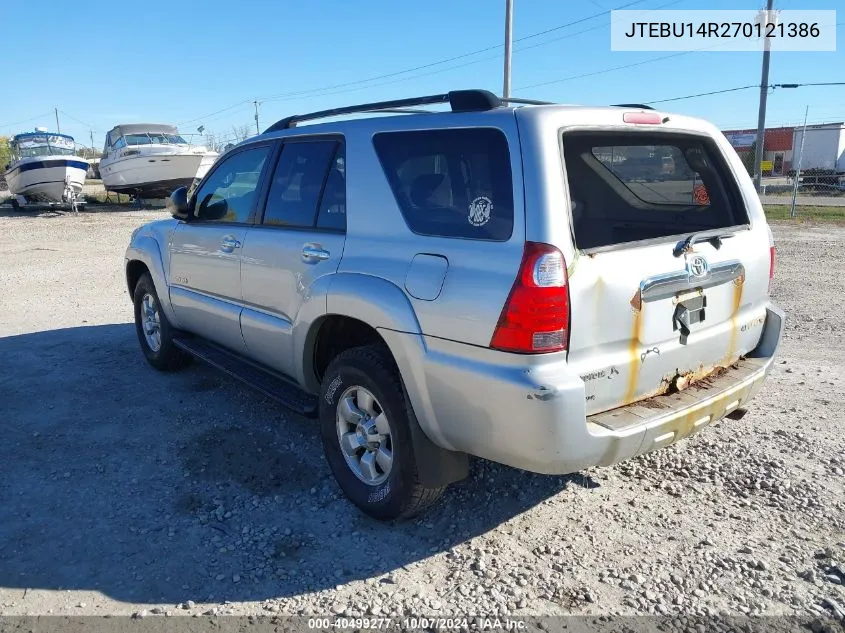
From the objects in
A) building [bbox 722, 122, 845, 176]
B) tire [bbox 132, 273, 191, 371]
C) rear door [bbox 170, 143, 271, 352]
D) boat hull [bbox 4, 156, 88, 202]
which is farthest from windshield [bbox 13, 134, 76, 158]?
building [bbox 722, 122, 845, 176]

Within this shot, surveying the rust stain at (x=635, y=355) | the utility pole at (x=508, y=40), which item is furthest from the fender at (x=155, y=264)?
the utility pole at (x=508, y=40)

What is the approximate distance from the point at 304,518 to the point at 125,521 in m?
0.91

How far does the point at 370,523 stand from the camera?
3.45 m

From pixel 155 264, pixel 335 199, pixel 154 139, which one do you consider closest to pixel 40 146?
pixel 154 139

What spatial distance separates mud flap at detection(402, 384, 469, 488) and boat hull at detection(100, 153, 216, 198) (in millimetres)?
23560

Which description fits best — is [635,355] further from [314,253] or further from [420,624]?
[314,253]

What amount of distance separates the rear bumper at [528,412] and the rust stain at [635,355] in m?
0.11

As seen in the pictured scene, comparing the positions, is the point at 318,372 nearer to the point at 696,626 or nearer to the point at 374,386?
the point at 374,386

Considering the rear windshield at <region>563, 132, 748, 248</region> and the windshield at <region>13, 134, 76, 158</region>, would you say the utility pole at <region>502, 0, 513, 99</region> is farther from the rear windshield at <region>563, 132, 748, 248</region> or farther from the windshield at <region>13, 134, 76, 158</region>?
the windshield at <region>13, 134, 76, 158</region>

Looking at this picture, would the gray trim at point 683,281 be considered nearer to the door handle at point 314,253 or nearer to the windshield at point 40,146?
the door handle at point 314,253

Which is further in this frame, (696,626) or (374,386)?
(374,386)

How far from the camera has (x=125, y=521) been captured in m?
3.48

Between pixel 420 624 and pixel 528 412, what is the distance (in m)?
0.94

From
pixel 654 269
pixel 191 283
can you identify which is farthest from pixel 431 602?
pixel 191 283
